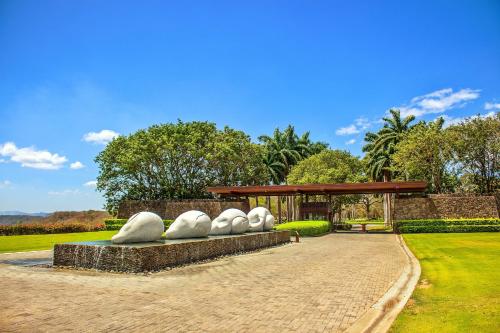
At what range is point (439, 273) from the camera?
35.9 ft

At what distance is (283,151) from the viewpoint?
183ft

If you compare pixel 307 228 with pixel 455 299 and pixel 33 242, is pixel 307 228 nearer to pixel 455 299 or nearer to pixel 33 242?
pixel 33 242

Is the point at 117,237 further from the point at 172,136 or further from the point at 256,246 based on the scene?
the point at 172,136

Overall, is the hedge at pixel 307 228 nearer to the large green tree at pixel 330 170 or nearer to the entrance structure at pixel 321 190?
the entrance structure at pixel 321 190

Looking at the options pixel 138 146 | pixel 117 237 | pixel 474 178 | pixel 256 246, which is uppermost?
pixel 138 146

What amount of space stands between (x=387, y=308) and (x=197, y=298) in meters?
3.86

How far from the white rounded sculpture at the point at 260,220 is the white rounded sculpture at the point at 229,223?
2201 millimetres

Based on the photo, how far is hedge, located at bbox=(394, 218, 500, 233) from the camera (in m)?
29.7

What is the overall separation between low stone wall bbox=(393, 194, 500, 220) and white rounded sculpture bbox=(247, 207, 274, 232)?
50.5 feet

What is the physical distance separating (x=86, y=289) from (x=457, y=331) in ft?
25.6

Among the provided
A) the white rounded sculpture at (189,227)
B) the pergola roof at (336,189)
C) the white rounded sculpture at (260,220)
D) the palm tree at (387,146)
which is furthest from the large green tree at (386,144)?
the white rounded sculpture at (189,227)

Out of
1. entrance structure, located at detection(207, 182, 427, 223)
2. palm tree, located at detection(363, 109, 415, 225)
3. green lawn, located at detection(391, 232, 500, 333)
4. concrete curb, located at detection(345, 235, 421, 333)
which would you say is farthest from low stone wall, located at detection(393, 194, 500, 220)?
concrete curb, located at detection(345, 235, 421, 333)

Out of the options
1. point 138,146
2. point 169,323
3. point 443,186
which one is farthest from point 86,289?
point 443,186

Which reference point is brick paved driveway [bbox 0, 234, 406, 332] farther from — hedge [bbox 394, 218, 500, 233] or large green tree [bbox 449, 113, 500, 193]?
large green tree [bbox 449, 113, 500, 193]
